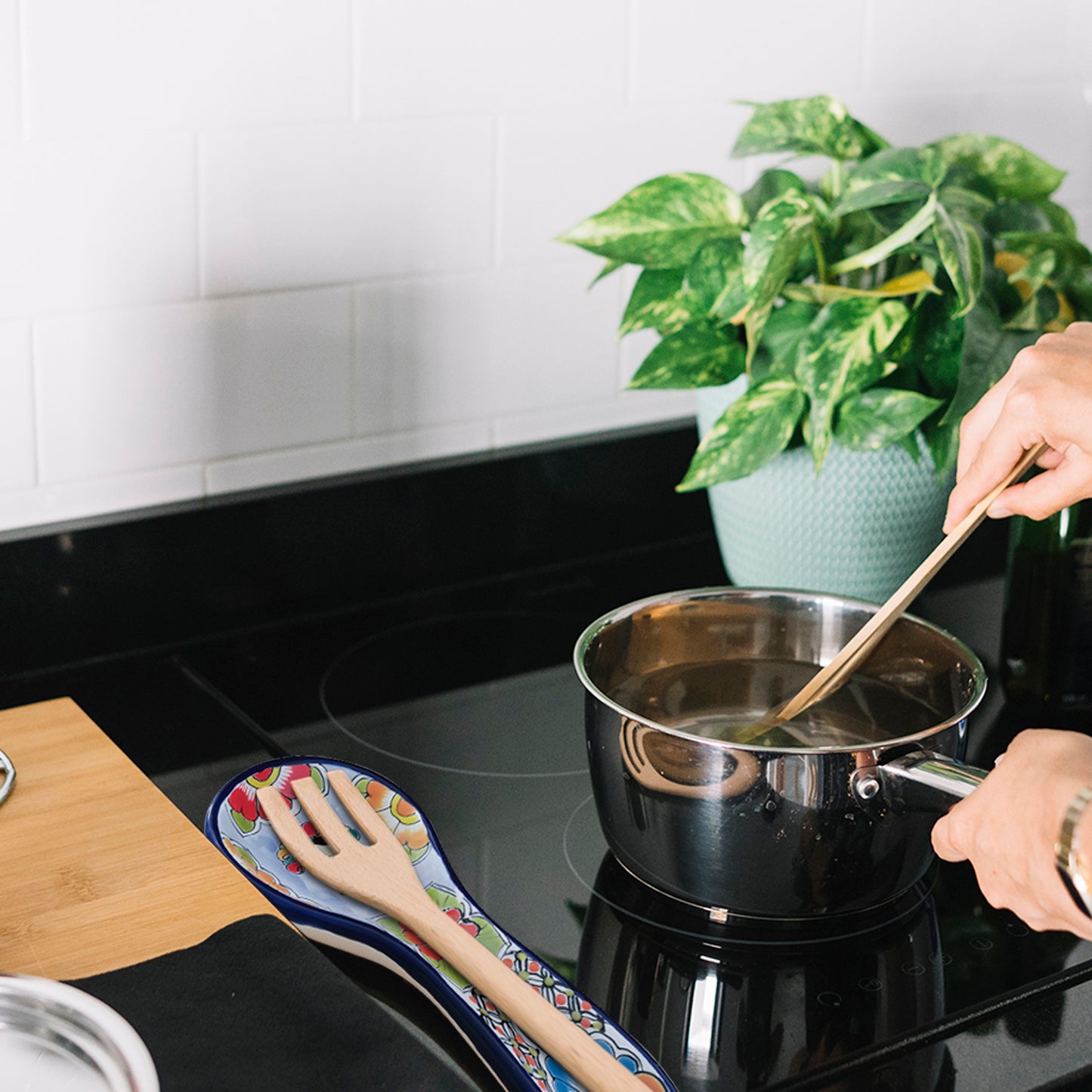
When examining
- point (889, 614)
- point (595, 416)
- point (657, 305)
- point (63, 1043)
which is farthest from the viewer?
point (595, 416)

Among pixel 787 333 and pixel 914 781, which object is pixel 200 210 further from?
pixel 914 781

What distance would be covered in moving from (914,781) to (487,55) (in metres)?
0.62

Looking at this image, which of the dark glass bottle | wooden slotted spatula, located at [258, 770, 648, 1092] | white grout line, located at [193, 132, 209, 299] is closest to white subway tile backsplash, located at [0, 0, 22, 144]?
white grout line, located at [193, 132, 209, 299]

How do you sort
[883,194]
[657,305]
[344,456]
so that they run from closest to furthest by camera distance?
1. [883,194]
2. [657,305]
3. [344,456]

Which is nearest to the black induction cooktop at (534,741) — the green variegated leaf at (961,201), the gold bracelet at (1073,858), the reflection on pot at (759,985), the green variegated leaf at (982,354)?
the reflection on pot at (759,985)

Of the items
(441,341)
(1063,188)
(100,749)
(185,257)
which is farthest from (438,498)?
(1063,188)

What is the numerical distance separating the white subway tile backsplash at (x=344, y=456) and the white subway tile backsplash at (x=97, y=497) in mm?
20

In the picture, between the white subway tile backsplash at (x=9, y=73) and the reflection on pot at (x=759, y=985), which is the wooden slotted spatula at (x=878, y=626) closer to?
the reflection on pot at (x=759, y=985)

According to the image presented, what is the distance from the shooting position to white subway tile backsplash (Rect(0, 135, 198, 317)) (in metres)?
0.88

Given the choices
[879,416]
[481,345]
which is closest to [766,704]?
[879,416]

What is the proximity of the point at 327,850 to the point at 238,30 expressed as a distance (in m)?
0.53

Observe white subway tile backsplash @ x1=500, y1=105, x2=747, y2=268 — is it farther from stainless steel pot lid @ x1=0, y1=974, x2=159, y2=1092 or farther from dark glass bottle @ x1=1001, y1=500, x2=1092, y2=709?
stainless steel pot lid @ x1=0, y1=974, x2=159, y2=1092

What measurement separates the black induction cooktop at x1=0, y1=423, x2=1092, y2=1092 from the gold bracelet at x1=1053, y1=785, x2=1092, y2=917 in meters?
0.10

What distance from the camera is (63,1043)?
18.5 inches
